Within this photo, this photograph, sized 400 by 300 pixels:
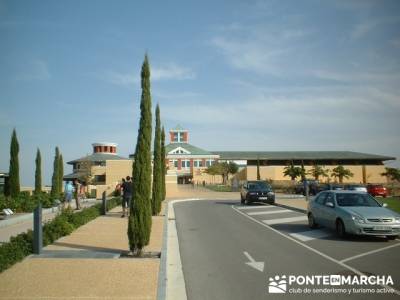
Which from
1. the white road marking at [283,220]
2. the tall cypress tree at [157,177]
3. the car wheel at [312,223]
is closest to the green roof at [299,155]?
the tall cypress tree at [157,177]

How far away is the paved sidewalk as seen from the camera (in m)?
7.04

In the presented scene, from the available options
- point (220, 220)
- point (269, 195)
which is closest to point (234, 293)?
point (220, 220)

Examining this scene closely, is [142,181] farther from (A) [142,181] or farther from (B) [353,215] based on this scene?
(B) [353,215]

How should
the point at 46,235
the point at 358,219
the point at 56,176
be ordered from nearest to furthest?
the point at 46,235 → the point at 358,219 → the point at 56,176

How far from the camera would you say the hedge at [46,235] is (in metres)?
9.08

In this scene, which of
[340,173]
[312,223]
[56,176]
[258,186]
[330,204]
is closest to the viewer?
[330,204]

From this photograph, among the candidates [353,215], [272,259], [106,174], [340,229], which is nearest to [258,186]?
[340,229]

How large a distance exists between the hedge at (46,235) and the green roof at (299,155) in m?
73.0

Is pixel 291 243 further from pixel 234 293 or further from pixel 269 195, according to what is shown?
pixel 269 195

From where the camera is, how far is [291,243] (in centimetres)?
1268

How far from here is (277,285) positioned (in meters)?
7.86

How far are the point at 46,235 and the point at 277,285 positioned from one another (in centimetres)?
699

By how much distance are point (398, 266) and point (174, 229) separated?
8873 mm

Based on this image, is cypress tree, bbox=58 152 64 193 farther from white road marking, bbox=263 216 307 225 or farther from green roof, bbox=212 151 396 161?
green roof, bbox=212 151 396 161
